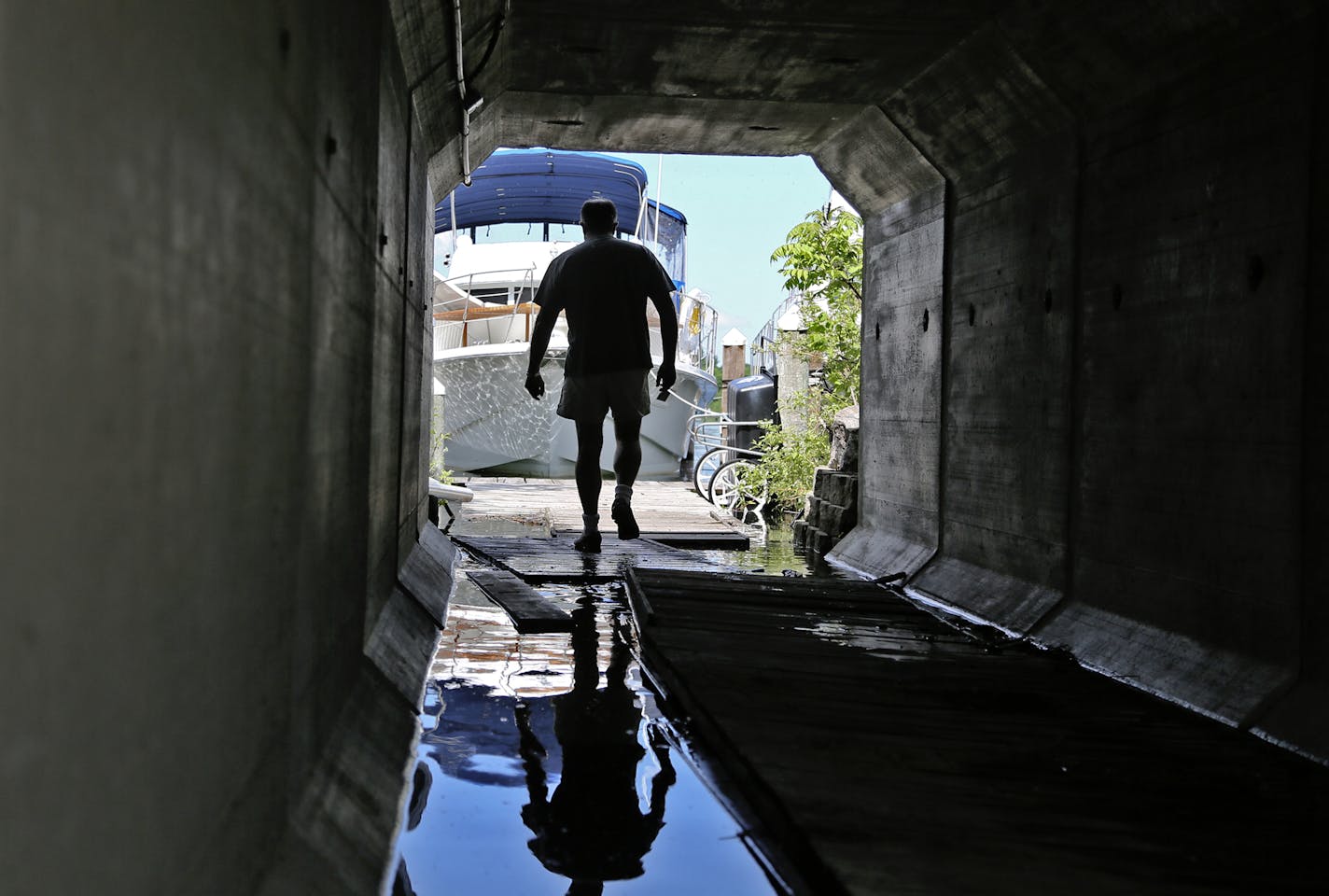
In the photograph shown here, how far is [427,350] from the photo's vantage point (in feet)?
28.3

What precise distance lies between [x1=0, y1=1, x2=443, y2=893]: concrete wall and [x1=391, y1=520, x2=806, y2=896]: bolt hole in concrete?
0.41 meters

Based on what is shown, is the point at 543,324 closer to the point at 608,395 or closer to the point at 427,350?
the point at 608,395

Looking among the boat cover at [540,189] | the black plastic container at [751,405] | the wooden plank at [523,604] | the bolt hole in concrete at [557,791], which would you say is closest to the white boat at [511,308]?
the boat cover at [540,189]

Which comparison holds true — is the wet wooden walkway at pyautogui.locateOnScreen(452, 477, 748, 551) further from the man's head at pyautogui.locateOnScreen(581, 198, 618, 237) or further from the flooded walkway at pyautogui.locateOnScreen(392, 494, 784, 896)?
the flooded walkway at pyautogui.locateOnScreen(392, 494, 784, 896)

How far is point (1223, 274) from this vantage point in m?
4.43

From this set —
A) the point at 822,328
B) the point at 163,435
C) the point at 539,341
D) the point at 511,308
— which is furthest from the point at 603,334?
the point at 511,308

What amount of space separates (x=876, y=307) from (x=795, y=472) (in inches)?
181

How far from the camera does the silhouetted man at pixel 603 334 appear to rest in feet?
26.8

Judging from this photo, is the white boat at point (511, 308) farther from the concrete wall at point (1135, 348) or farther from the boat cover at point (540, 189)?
the concrete wall at point (1135, 348)

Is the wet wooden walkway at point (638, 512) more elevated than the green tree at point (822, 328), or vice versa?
the green tree at point (822, 328)

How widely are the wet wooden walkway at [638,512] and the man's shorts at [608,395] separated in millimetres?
1369

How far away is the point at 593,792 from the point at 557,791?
0.31 ft

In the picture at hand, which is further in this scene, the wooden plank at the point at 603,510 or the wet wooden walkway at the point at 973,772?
the wooden plank at the point at 603,510

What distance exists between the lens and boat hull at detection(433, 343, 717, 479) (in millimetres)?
21641
